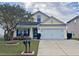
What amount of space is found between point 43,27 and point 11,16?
5.16 feet

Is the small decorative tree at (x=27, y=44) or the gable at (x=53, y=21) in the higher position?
the gable at (x=53, y=21)

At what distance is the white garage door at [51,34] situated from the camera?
1371cm

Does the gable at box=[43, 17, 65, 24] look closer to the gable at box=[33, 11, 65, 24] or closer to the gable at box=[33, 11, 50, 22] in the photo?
the gable at box=[33, 11, 65, 24]

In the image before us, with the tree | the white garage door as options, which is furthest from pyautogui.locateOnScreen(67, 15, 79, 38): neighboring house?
the tree

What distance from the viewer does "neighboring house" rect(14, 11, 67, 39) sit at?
42.7ft

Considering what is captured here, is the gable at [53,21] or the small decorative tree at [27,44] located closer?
the small decorative tree at [27,44]

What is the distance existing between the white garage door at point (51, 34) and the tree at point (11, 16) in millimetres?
1064

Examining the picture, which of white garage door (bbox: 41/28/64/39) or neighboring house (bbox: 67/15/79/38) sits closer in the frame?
neighboring house (bbox: 67/15/79/38)

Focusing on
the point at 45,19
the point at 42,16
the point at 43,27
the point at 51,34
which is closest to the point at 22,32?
the point at 42,16

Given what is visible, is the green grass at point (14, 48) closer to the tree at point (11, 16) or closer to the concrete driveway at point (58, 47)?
the concrete driveway at point (58, 47)

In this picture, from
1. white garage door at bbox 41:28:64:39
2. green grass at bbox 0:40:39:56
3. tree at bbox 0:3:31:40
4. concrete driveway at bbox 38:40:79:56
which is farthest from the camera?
white garage door at bbox 41:28:64:39

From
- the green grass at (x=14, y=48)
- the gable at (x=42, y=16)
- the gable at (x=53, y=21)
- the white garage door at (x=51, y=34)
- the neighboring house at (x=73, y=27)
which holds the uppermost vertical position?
the gable at (x=42, y=16)

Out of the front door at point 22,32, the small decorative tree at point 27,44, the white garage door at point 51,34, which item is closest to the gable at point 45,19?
the white garage door at point 51,34

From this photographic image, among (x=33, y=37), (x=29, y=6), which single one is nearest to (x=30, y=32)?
(x=33, y=37)
